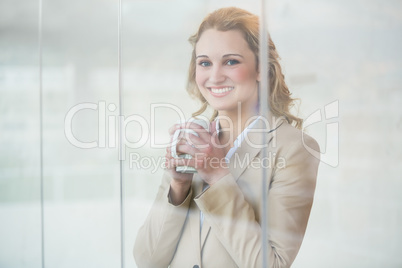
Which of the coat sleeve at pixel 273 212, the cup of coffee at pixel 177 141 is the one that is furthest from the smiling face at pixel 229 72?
the coat sleeve at pixel 273 212

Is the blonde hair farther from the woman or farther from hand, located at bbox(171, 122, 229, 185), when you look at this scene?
hand, located at bbox(171, 122, 229, 185)

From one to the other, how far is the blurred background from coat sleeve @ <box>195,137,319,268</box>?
9cm

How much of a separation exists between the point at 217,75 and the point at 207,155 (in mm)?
416

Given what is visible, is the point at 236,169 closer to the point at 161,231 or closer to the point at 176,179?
the point at 176,179

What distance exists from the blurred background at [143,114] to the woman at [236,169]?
0.10 meters

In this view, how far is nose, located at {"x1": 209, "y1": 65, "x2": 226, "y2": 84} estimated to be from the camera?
2463 millimetres

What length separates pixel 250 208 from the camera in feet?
7.96

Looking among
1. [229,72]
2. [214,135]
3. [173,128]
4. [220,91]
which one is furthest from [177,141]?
[229,72]

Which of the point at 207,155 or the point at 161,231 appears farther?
the point at 161,231

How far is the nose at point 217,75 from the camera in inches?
97.0

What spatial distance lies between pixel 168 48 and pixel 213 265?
1.23 m

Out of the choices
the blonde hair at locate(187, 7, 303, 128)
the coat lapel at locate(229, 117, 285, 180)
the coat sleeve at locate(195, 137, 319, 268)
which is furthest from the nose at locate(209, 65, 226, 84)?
the coat sleeve at locate(195, 137, 319, 268)

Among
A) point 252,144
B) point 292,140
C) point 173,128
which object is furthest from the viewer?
point 173,128

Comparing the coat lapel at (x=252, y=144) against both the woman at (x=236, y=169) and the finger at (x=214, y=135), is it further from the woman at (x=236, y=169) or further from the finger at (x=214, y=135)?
the finger at (x=214, y=135)
